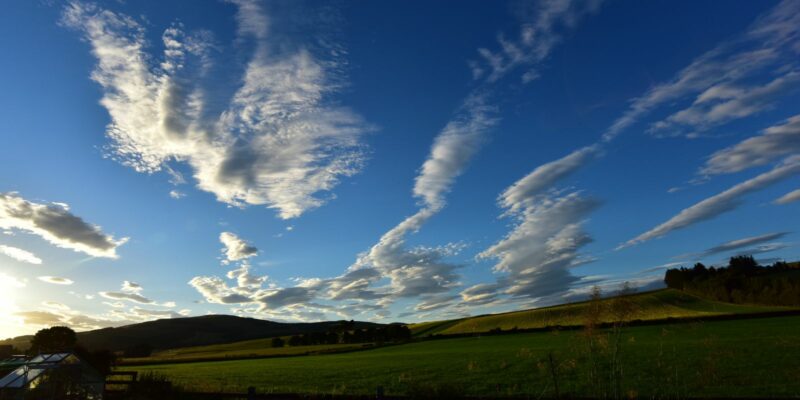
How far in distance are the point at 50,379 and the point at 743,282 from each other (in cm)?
12890

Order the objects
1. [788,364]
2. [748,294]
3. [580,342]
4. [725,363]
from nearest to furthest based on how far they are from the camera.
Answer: [580,342] < [788,364] < [725,363] < [748,294]

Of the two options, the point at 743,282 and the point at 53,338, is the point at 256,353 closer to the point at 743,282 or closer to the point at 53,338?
the point at 53,338

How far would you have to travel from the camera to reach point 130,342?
184 meters

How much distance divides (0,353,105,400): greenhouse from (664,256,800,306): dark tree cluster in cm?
10951

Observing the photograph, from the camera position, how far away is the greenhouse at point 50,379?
2138 cm

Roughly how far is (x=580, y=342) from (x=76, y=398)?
977 inches

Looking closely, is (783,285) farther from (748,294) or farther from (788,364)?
(788,364)

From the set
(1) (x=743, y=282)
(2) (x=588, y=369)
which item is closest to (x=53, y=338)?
(2) (x=588, y=369)

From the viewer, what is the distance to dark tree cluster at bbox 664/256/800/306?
94750 millimetres

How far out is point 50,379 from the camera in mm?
22688

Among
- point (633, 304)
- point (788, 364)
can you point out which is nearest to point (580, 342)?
point (633, 304)

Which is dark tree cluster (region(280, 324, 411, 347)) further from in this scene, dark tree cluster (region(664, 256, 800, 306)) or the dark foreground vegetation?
dark tree cluster (region(664, 256, 800, 306))

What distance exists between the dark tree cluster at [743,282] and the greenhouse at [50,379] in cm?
10951

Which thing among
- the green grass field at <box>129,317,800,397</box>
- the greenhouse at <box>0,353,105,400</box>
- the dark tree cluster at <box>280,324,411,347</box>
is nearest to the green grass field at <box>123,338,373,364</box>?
the dark tree cluster at <box>280,324,411,347</box>
